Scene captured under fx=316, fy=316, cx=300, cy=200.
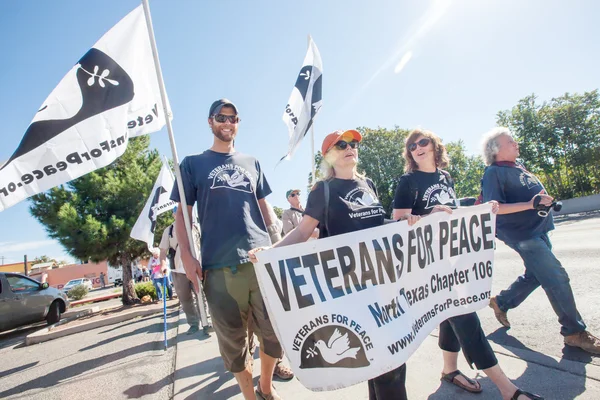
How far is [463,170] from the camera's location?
1679 inches

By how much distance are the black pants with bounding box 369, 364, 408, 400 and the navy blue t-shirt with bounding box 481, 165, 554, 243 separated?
2.02 metres

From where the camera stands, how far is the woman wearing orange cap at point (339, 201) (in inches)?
79.4

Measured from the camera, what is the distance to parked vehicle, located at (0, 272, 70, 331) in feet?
26.6

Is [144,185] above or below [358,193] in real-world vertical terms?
above

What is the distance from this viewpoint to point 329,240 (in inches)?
76.5

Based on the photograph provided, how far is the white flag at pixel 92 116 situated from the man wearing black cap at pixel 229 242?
1.08 m

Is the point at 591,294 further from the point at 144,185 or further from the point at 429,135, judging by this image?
the point at 144,185

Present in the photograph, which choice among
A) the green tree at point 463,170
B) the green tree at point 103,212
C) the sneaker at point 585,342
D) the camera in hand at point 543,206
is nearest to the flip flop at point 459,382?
the sneaker at point 585,342

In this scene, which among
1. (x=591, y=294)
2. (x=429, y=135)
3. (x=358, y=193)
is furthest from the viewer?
(x=591, y=294)

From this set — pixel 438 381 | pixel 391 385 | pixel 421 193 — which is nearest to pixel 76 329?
pixel 438 381

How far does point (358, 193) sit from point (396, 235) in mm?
391

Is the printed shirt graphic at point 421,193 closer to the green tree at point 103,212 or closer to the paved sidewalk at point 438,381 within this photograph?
the paved sidewalk at point 438,381

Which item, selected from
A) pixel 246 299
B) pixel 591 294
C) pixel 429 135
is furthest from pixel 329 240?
pixel 591 294

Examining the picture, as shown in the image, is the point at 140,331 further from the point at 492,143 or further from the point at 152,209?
the point at 492,143
